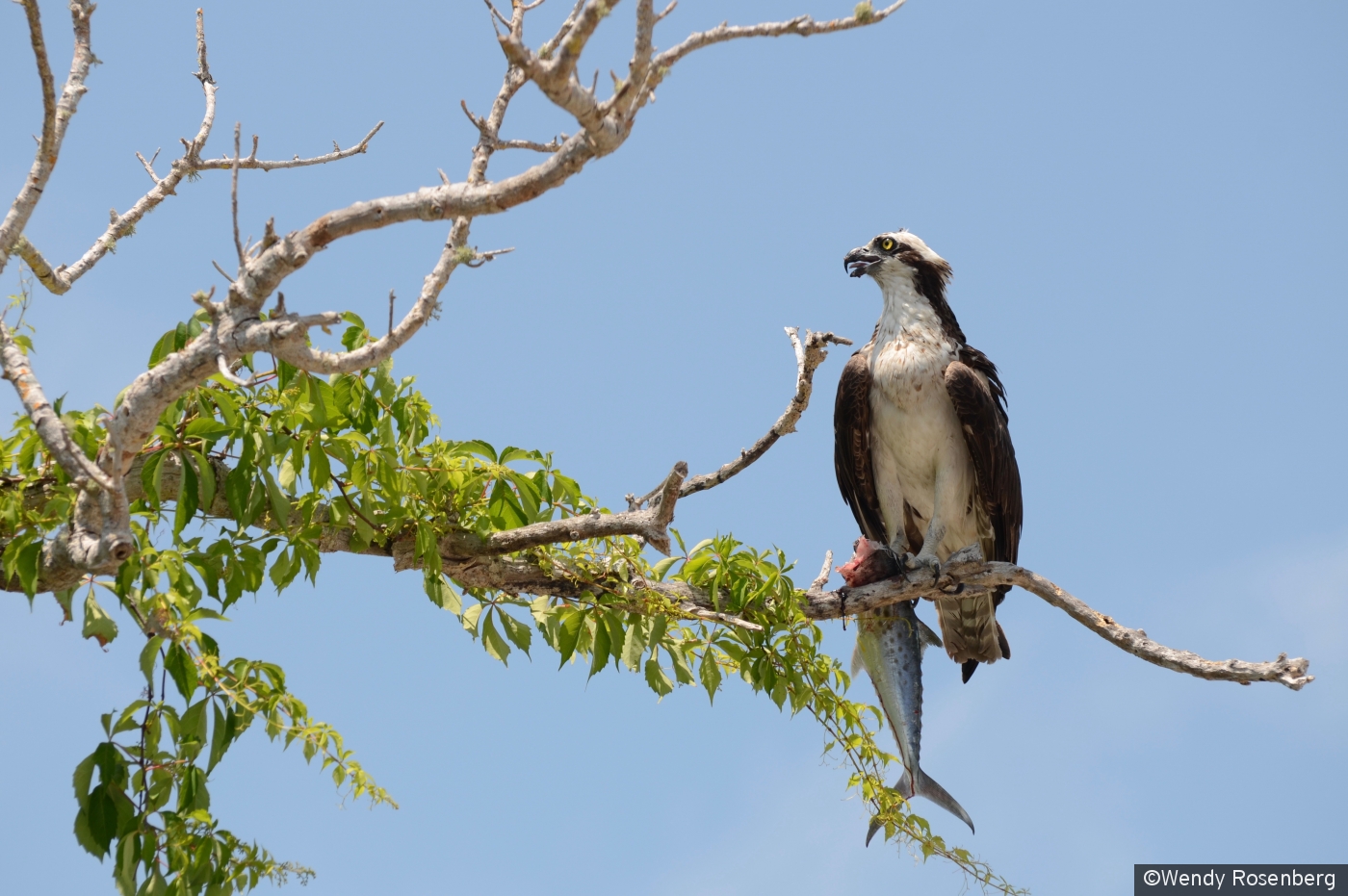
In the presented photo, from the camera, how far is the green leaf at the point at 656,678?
4.97 metres

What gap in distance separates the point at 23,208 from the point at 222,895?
8.44 ft

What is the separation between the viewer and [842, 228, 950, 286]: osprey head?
626 centimetres

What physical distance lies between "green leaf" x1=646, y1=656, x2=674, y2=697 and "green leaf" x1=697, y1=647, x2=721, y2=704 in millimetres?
187

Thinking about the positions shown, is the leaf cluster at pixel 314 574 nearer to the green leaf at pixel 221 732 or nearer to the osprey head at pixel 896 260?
the green leaf at pixel 221 732

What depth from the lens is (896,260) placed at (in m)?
6.28

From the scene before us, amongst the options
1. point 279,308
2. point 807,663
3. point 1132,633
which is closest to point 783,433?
point 807,663

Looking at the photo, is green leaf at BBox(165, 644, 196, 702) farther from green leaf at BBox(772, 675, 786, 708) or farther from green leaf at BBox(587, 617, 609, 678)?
green leaf at BBox(772, 675, 786, 708)

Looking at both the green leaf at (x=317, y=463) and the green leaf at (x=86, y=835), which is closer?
the green leaf at (x=86, y=835)

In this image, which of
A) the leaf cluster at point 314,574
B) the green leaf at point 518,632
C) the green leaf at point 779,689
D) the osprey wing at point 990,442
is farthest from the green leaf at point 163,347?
the osprey wing at point 990,442

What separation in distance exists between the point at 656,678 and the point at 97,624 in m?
2.25

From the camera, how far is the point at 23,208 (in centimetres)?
421

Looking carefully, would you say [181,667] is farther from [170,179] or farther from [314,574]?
[170,179]

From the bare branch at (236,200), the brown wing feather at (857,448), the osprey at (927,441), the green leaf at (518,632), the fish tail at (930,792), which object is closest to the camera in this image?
the bare branch at (236,200)

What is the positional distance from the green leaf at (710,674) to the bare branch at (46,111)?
10.4 feet
